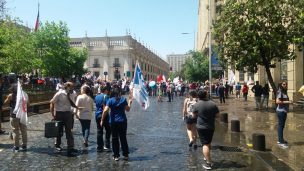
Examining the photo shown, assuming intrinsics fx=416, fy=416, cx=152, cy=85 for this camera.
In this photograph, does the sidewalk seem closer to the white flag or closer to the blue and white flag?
the blue and white flag

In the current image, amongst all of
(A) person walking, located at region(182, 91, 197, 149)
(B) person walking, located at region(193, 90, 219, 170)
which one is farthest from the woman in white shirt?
(B) person walking, located at region(193, 90, 219, 170)

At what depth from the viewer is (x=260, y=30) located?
21422 mm

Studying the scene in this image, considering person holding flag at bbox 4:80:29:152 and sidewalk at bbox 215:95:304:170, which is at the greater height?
person holding flag at bbox 4:80:29:152

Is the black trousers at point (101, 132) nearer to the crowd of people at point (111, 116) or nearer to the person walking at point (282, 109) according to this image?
the crowd of people at point (111, 116)

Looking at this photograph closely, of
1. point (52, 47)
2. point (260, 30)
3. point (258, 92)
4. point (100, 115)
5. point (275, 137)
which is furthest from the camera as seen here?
point (52, 47)

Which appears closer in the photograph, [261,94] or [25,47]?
[261,94]

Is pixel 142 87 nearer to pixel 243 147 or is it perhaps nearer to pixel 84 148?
pixel 84 148

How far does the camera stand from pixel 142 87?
1122 centimetres

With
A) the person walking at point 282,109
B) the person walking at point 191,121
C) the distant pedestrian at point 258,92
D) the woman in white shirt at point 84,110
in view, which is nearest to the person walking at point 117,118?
the woman in white shirt at point 84,110

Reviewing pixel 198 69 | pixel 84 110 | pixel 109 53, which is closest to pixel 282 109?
pixel 84 110

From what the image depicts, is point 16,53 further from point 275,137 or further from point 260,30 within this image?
point 275,137

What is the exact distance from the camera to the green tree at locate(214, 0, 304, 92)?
21.0 m

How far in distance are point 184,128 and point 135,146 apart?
447 cm

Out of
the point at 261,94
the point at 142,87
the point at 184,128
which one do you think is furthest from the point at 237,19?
the point at 142,87
